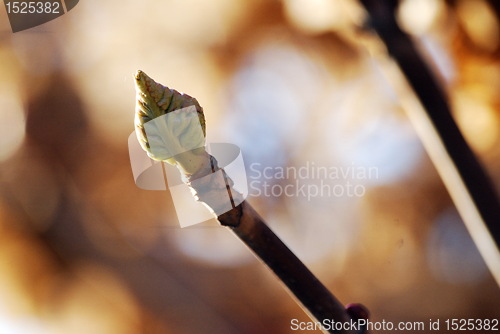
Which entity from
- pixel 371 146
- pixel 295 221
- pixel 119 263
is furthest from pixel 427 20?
pixel 119 263

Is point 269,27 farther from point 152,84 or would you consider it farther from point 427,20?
Answer: point 152,84

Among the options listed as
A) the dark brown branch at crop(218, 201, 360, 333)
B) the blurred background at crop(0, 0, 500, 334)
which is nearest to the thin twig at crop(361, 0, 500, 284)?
the dark brown branch at crop(218, 201, 360, 333)

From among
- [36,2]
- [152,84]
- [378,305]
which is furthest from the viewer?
[378,305]

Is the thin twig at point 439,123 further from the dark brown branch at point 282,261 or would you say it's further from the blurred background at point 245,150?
the blurred background at point 245,150

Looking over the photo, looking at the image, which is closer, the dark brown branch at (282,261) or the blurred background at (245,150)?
the dark brown branch at (282,261)

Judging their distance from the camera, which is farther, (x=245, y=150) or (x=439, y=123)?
(x=245, y=150)

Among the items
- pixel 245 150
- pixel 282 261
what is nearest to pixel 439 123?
pixel 282 261

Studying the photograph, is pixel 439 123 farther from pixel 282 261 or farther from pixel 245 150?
pixel 245 150

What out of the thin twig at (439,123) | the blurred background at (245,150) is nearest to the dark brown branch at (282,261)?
the thin twig at (439,123)
